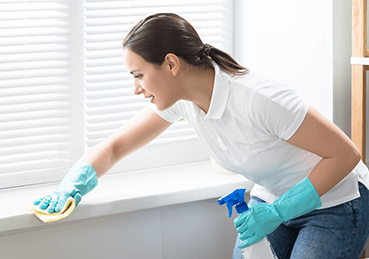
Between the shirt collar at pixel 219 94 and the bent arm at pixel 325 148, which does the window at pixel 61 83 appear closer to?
the shirt collar at pixel 219 94

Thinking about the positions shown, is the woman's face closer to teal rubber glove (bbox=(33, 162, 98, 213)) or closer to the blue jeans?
teal rubber glove (bbox=(33, 162, 98, 213))

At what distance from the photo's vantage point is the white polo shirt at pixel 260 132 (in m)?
1.01

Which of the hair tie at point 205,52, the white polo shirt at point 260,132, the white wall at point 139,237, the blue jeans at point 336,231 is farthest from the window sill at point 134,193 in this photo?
the hair tie at point 205,52

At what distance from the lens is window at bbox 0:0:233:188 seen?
4.74 ft

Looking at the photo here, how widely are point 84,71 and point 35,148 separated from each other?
33 centimetres

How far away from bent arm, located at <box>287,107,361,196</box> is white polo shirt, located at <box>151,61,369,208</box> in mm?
24

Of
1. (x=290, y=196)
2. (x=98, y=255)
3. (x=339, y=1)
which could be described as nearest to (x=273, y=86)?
(x=290, y=196)

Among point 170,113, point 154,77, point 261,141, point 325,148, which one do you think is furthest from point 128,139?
point 325,148

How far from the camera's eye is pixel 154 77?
1048 mm

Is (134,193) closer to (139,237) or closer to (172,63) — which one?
(139,237)

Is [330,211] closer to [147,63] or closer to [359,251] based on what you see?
[359,251]

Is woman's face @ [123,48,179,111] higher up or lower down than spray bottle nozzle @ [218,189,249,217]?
higher up

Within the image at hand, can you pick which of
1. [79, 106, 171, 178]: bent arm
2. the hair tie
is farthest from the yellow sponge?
the hair tie

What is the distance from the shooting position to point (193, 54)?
105cm
